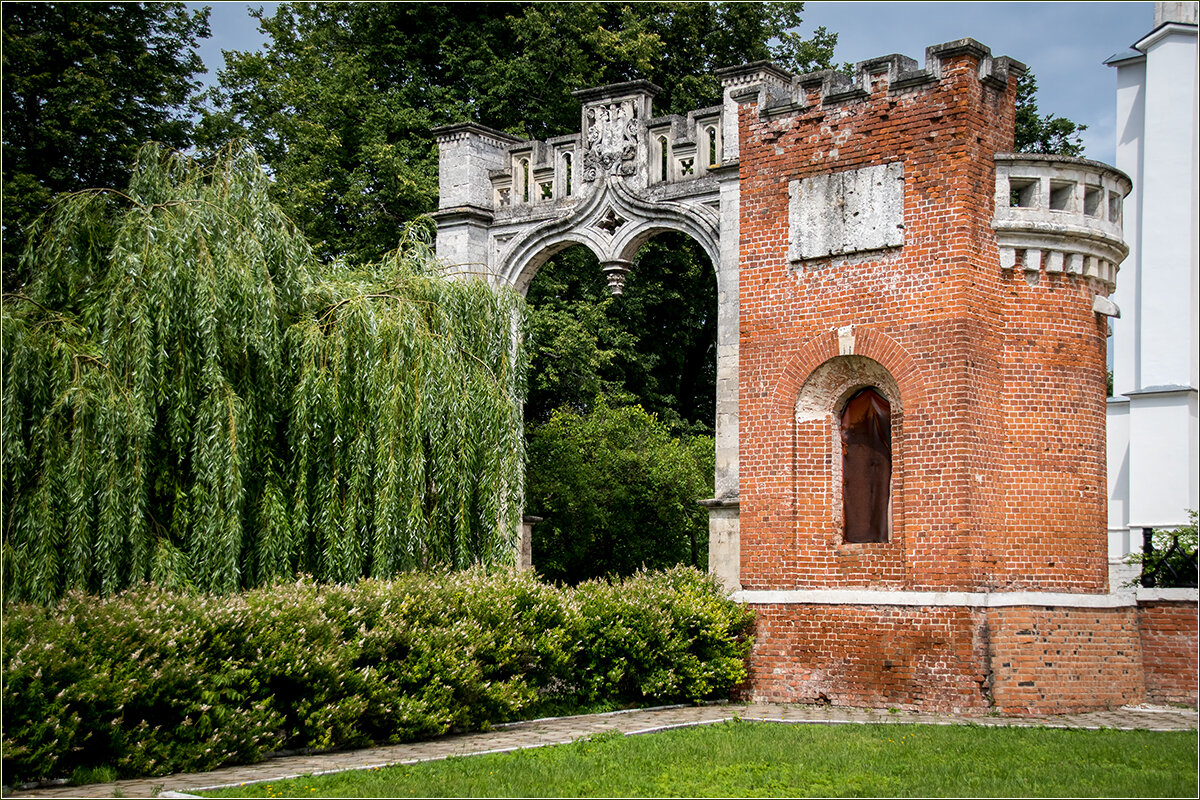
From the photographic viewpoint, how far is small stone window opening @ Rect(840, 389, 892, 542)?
14500 millimetres

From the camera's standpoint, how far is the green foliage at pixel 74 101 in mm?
19234

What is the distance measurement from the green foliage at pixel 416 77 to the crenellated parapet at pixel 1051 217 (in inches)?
479

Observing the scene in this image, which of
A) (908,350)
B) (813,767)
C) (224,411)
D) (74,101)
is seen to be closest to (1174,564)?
(908,350)

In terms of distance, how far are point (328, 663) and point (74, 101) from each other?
1274cm

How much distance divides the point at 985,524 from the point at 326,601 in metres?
6.94

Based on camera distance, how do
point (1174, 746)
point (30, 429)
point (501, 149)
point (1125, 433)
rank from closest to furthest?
point (1174, 746) < point (30, 429) < point (501, 149) < point (1125, 433)

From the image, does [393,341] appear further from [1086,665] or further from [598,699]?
[1086,665]

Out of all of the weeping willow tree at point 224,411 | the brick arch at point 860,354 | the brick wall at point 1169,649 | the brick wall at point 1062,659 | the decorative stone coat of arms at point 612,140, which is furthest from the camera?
the decorative stone coat of arms at point 612,140

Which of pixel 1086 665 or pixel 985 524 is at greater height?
pixel 985 524

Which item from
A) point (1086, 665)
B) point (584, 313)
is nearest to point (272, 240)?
point (1086, 665)

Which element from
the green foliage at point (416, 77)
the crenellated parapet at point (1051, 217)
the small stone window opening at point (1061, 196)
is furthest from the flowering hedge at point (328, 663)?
the green foliage at point (416, 77)

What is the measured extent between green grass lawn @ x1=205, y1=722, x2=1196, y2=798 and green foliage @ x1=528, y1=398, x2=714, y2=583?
37.0 ft

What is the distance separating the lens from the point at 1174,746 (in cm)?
1052

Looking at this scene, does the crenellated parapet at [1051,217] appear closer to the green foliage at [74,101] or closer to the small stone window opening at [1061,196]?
the small stone window opening at [1061,196]
